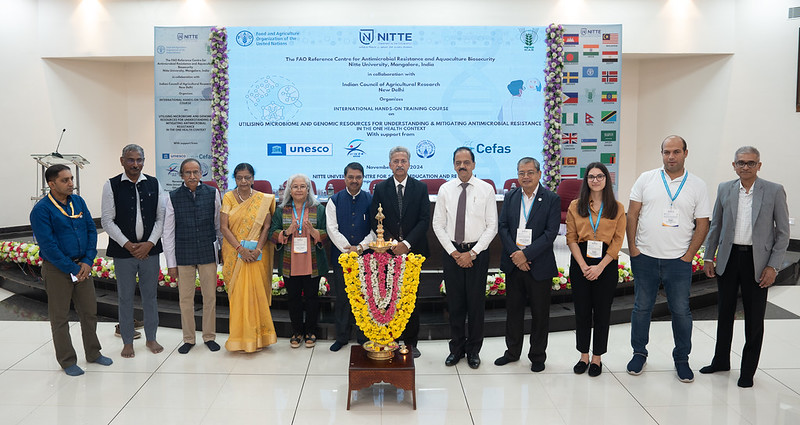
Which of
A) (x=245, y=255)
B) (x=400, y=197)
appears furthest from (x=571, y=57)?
(x=245, y=255)

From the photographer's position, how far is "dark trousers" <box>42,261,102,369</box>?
12.8ft

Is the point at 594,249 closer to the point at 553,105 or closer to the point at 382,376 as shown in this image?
the point at 382,376

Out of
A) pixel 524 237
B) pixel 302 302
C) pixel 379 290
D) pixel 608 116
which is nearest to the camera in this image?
pixel 379 290

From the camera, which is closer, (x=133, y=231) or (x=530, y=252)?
(x=530, y=252)

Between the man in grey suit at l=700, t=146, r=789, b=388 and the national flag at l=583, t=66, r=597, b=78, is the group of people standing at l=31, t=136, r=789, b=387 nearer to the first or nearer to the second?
the man in grey suit at l=700, t=146, r=789, b=388

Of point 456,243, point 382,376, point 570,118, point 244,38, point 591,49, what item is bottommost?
point 382,376

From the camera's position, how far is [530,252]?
385cm

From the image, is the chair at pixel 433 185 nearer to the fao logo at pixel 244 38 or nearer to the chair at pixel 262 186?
the chair at pixel 262 186

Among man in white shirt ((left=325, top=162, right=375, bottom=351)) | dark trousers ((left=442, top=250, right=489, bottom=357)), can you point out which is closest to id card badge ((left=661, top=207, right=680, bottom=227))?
dark trousers ((left=442, top=250, right=489, bottom=357))

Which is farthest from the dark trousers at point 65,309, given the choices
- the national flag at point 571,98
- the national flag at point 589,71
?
the national flag at point 589,71

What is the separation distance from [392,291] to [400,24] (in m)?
6.69

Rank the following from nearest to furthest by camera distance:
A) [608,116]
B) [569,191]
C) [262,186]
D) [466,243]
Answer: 1. [466,243]
2. [569,191]
3. [262,186]
4. [608,116]

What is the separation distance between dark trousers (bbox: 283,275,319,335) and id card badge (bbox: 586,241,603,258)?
2.08 meters

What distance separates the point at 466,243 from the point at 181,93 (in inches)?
244
